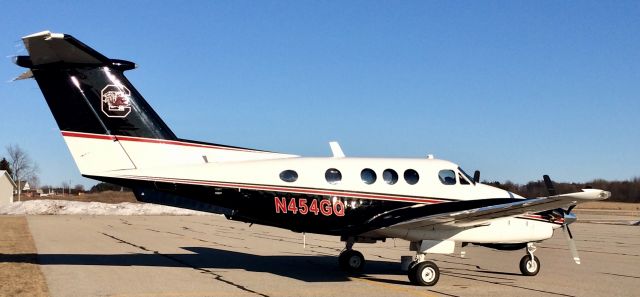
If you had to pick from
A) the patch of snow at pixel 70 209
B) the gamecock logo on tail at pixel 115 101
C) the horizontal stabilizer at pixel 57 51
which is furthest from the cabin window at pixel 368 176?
the patch of snow at pixel 70 209

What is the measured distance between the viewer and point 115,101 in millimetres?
14531

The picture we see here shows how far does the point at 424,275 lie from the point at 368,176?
2.75 m

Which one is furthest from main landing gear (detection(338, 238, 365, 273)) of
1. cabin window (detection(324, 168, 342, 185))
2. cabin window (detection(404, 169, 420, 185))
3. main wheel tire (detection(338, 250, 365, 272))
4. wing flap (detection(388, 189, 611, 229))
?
wing flap (detection(388, 189, 611, 229))

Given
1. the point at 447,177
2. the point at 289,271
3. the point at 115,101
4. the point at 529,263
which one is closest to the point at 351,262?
the point at 289,271

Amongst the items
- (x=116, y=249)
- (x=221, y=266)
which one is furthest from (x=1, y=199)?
(x=221, y=266)

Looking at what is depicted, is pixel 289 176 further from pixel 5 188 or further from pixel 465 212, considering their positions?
pixel 5 188

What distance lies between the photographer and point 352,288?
1298 cm

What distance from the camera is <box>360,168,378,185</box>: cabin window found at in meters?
14.7

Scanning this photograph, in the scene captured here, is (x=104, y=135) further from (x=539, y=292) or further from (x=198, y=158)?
(x=539, y=292)

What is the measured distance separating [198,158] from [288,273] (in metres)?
3.68

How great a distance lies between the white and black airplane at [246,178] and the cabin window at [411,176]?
0.08 feet

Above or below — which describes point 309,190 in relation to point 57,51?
below

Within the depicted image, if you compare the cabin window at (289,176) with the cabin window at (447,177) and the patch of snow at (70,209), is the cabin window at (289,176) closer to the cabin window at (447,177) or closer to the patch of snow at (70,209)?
the cabin window at (447,177)

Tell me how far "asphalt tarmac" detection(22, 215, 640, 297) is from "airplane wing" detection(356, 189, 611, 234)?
4.63ft
